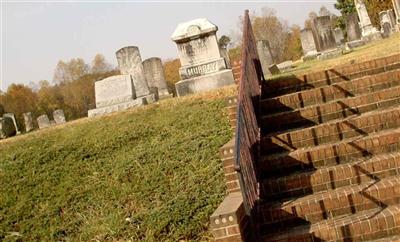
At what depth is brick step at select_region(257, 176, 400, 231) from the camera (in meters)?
4.87

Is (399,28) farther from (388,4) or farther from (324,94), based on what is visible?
(388,4)

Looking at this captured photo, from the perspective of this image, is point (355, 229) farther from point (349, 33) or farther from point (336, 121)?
point (349, 33)

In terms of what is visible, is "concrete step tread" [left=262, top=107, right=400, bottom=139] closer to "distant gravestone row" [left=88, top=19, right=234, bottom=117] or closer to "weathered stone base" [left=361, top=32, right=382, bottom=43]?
"distant gravestone row" [left=88, top=19, right=234, bottom=117]

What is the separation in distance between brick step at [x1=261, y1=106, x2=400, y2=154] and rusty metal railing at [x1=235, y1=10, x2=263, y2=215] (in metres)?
0.30

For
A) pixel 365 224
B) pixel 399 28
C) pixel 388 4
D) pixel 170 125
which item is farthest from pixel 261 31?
pixel 365 224

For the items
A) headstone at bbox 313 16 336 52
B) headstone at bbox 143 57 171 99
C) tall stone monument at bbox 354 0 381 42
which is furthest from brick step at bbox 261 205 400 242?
tall stone monument at bbox 354 0 381 42

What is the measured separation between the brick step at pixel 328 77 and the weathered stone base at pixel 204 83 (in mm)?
5375

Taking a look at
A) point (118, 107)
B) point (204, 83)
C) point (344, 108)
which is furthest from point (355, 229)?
point (118, 107)

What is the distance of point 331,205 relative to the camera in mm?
4934

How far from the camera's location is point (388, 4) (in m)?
38.7

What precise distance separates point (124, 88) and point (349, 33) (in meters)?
13.1

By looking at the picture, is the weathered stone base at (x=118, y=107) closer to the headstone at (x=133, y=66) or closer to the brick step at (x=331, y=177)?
the headstone at (x=133, y=66)

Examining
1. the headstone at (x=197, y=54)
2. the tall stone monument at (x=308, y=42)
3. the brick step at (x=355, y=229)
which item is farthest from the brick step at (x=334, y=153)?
the tall stone monument at (x=308, y=42)

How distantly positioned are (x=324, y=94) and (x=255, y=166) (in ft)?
6.51
